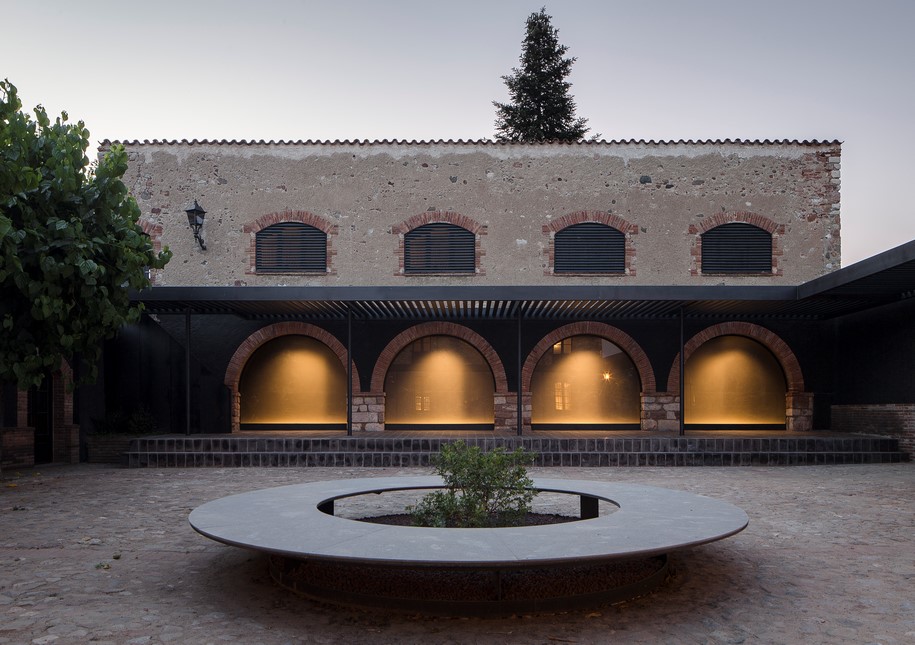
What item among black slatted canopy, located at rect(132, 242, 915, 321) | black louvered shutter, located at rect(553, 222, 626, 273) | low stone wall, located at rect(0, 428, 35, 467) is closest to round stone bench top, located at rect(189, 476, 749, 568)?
black slatted canopy, located at rect(132, 242, 915, 321)

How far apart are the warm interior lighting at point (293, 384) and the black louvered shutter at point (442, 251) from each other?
2581mm

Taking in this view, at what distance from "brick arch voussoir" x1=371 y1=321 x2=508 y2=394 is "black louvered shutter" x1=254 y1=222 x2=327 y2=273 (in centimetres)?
224

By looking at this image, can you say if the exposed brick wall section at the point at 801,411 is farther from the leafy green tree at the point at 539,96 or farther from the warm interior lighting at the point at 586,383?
the leafy green tree at the point at 539,96

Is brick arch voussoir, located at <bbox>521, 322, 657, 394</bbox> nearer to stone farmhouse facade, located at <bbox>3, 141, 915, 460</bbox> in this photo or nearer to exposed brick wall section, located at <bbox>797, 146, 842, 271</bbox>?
stone farmhouse facade, located at <bbox>3, 141, 915, 460</bbox>

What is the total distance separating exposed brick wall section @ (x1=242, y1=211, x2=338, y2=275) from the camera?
14.4m

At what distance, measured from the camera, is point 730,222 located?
47.2ft

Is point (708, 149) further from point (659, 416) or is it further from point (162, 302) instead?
point (162, 302)

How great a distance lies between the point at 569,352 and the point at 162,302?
305 inches

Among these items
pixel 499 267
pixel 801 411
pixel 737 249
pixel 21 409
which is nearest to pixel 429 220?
pixel 499 267

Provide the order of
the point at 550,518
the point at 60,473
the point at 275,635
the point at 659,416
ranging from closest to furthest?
the point at 275,635 < the point at 550,518 < the point at 60,473 < the point at 659,416

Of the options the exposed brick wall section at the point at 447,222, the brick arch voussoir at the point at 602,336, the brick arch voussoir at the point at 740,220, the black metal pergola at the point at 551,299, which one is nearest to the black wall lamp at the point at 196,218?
the black metal pergola at the point at 551,299

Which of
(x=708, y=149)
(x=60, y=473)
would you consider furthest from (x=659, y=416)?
(x=60, y=473)

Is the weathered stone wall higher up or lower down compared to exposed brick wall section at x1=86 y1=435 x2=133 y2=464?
higher up

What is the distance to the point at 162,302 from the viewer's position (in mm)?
11898
